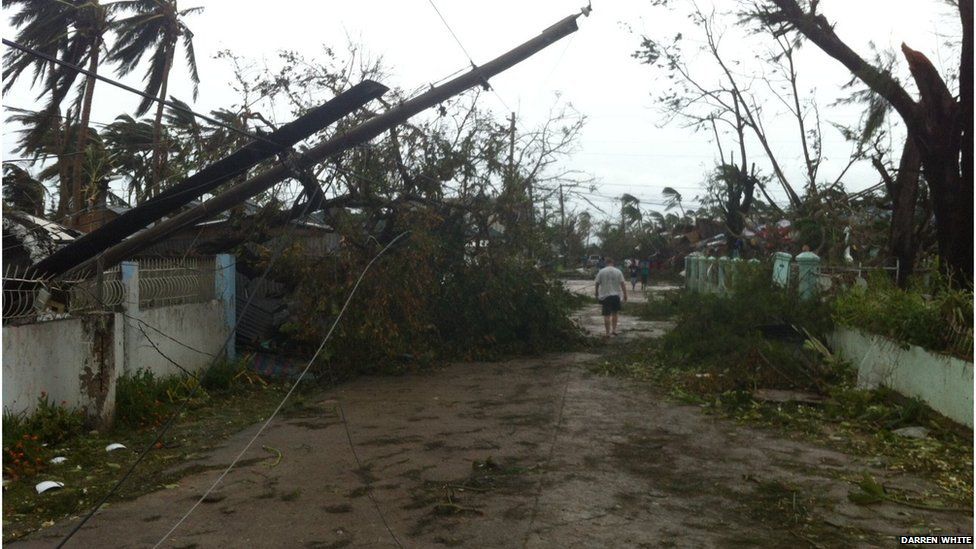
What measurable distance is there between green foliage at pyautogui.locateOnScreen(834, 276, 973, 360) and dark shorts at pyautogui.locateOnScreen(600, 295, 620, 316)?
20.1ft

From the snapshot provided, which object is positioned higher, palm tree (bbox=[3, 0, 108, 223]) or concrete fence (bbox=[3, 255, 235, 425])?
palm tree (bbox=[3, 0, 108, 223])

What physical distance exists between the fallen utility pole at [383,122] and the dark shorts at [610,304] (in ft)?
31.8

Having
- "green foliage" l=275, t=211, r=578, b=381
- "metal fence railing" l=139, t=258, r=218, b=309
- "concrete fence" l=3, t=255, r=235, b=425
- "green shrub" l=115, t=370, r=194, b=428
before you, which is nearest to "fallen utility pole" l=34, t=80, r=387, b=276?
"concrete fence" l=3, t=255, r=235, b=425

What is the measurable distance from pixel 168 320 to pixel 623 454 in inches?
250

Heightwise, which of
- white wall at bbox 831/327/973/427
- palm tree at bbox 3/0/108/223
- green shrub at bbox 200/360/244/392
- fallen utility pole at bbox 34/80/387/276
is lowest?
green shrub at bbox 200/360/244/392

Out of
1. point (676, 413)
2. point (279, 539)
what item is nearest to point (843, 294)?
point (676, 413)

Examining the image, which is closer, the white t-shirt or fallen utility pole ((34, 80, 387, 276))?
fallen utility pole ((34, 80, 387, 276))

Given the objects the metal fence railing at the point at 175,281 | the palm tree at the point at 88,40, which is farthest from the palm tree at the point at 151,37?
the metal fence railing at the point at 175,281

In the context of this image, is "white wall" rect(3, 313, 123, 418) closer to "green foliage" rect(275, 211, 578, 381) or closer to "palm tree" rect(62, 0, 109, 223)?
"green foliage" rect(275, 211, 578, 381)

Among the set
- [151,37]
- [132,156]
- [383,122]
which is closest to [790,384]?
[383,122]

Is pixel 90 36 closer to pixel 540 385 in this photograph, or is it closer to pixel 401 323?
pixel 401 323

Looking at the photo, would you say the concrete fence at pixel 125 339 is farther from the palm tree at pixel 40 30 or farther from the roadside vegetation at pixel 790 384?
the palm tree at pixel 40 30

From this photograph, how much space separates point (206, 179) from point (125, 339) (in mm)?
2574

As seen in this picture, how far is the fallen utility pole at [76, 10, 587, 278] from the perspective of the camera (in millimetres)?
9344
